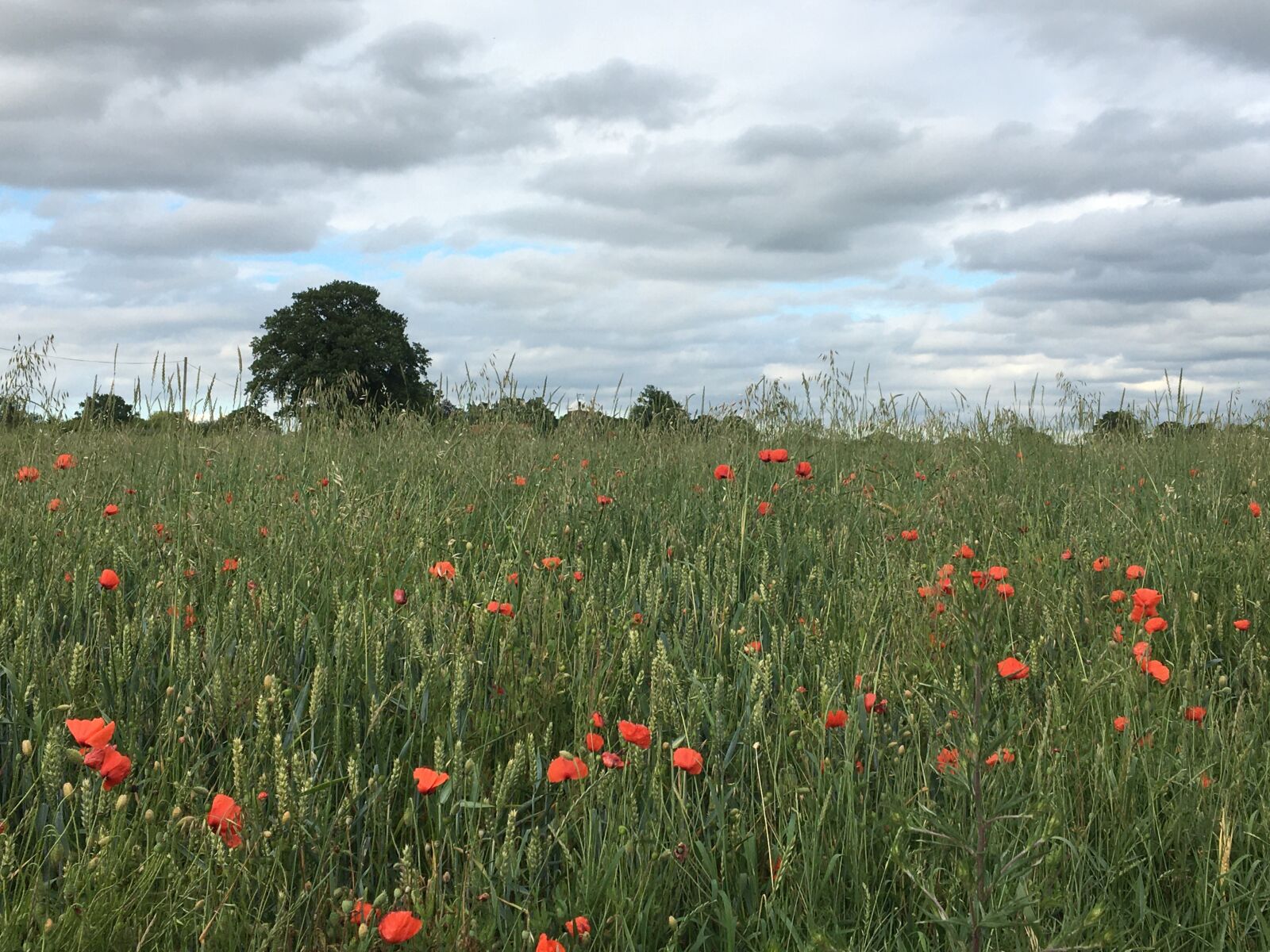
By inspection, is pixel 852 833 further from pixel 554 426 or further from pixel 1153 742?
pixel 554 426

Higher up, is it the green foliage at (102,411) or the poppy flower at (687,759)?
the green foliage at (102,411)

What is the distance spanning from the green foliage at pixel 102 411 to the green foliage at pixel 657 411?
11.1 feet

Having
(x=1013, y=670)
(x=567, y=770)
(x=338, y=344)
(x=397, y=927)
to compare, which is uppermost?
(x=338, y=344)

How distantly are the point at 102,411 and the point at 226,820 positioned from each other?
5845mm

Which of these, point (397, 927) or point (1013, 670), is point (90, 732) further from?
point (1013, 670)

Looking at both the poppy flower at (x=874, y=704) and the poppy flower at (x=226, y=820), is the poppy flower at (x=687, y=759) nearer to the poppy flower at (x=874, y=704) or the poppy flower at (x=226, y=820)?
the poppy flower at (x=874, y=704)

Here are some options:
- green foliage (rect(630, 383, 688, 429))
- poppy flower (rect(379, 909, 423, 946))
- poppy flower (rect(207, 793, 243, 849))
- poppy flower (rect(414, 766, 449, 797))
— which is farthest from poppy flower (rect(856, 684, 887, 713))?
green foliage (rect(630, 383, 688, 429))

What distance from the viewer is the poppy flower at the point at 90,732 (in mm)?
1638

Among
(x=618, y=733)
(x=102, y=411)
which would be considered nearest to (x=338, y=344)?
(x=102, y=411)

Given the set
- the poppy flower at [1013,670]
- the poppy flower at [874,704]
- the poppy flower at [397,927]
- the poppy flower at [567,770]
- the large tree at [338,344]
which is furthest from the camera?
the large tree at [338,344]

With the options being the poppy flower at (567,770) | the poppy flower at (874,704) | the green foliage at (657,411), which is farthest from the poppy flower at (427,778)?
the green foliage at (657,411)

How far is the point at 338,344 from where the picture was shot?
1501 inches

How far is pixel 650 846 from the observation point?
1693mm

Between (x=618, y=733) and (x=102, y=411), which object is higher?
(x=102, y=411)
